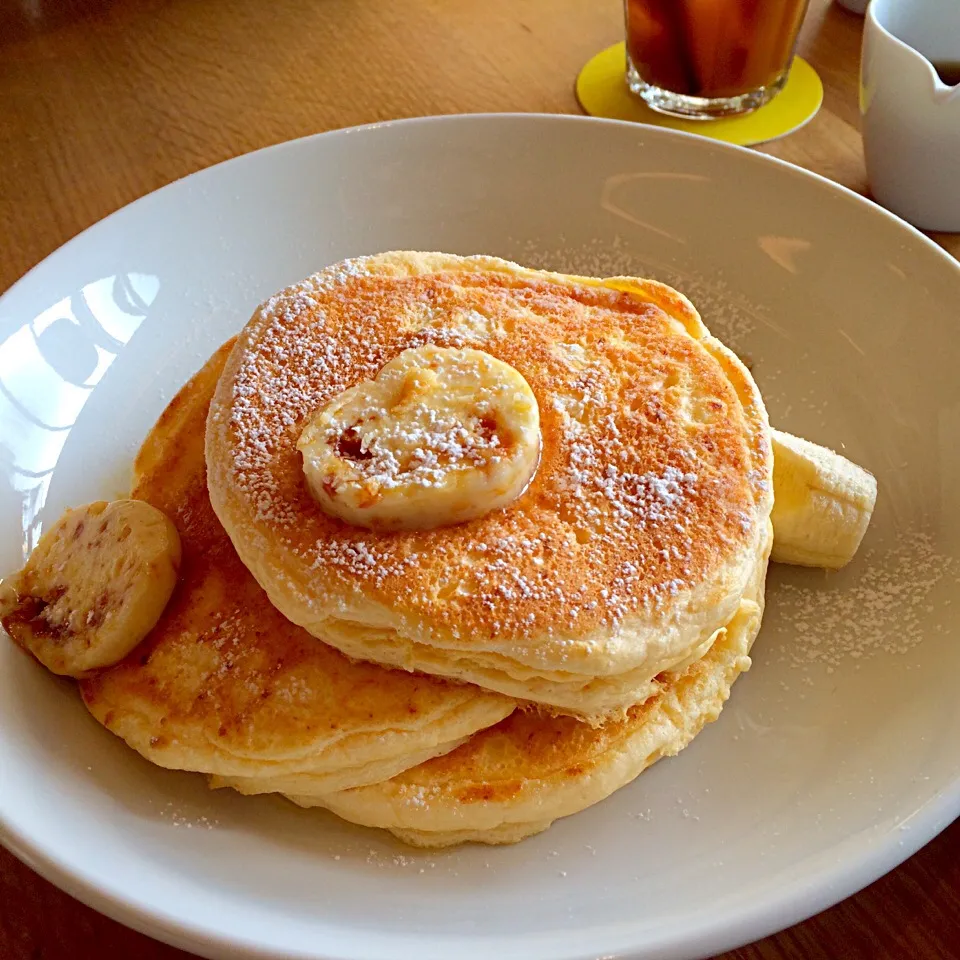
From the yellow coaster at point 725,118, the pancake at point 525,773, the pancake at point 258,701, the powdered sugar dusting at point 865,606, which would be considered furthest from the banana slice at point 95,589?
the yellow coaster at point 725,118

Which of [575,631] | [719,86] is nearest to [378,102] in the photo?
[719,86]

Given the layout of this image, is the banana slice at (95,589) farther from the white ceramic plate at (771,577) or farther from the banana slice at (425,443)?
the banana slice at (425,443)

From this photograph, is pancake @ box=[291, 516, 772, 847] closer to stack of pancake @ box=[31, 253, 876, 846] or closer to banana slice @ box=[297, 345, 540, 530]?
stack of pancake @ box=[31, 253, 876, 846]

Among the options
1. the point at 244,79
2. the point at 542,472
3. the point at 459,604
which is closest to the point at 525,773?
the point at 459,604

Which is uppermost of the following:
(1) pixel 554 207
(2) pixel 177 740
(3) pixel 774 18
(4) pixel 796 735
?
(3) pixel 774 18

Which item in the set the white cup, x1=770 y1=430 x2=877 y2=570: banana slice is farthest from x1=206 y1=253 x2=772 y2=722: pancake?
the white cup

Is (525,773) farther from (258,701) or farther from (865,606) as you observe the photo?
(865,606)

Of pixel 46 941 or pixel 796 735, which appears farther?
pixel 796 735

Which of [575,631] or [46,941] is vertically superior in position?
[575,631]

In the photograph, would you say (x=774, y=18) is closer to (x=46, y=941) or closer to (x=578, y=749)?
(x=578, y=749)
